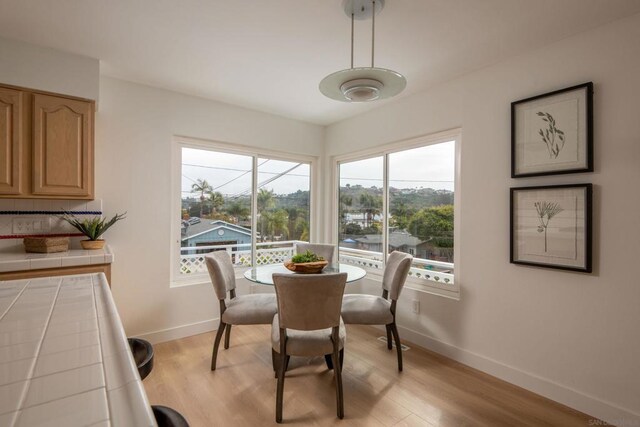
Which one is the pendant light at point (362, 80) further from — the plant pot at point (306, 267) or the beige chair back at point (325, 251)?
the beige chair back at point (325, 251)

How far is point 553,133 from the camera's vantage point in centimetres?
221

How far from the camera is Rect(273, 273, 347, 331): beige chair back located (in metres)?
1.93

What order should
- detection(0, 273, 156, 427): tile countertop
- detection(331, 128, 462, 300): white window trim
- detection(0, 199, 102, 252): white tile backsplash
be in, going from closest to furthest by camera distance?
detection(0, 273, 156, 427): tile countertop
detection(0, 199, 102, 252): white tile backsplash
detection(331, 128, 462, 300): white window trim

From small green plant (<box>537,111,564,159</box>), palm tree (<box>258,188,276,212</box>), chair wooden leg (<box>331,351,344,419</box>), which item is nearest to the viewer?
chair wooden leg (<box>331,351,344,419</box>)

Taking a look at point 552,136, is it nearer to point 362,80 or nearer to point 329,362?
point 362,80

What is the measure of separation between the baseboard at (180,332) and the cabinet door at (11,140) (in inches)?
65.0

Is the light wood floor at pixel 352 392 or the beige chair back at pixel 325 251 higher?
the beige chair back at pixel 325 251

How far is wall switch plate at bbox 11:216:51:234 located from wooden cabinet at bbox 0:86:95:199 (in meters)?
0.34

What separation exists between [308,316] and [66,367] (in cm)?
146

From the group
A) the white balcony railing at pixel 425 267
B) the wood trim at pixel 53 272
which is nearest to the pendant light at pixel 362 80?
the white balcony railing at pixel 425 267

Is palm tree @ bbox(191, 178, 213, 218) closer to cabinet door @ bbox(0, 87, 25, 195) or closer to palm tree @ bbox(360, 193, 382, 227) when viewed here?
cabinet door @ bbox(0, 87, 25, 195)

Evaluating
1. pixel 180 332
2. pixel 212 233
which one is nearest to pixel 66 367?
pixel 180 332

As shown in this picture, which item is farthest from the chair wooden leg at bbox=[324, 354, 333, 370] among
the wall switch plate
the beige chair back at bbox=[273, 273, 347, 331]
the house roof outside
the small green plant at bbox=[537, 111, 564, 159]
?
the wall switch plate

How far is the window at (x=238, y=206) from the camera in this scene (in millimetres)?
3439
